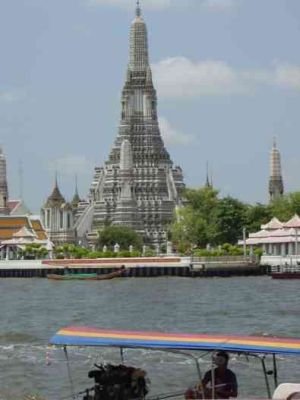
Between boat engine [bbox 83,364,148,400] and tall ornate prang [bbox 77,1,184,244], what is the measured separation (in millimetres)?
120566

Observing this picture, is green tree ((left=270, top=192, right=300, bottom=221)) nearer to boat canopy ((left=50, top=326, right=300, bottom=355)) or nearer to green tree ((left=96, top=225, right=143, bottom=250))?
green tree ((left=96, top=225, right=143, bottom=250))

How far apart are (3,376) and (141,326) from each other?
48.3ft

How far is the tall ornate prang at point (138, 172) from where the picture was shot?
143 metres

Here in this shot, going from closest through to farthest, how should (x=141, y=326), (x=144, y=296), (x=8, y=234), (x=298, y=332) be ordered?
(x=298, y=332) → (x=141, y=326) → (x=144, y=296) → (x=8, y=234)

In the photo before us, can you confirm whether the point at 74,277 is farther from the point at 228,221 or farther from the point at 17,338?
the point at 17,338

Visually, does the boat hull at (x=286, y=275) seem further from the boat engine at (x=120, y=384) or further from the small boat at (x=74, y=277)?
the boat engine at (x=120, y=384)

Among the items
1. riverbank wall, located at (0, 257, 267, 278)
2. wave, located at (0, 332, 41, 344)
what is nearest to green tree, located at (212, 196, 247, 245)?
riverbank wall, located at (0, 257, 267, 278)

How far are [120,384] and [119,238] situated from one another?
111 m

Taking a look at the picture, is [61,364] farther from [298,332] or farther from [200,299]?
[200,299]

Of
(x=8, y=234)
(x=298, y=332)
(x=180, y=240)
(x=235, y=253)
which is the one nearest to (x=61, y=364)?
(x=298, y=332)

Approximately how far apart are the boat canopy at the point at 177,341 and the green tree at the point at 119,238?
359 ft

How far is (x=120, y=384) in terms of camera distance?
19156 mm

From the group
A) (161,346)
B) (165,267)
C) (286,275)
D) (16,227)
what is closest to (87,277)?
(165,267)

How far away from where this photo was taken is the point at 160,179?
147 meters
